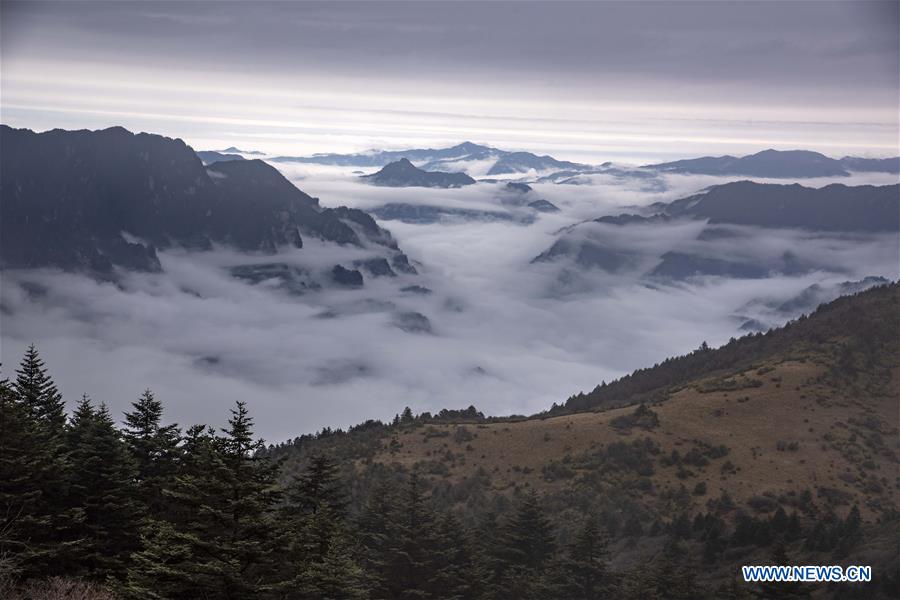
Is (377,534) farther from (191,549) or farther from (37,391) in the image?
(37,391)

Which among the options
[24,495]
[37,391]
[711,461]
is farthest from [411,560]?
[711,461]

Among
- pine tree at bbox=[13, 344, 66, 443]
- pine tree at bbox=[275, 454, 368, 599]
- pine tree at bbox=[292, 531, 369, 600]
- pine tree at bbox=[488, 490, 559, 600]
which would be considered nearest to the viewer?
pine tree at bbox=[275, 454, 368, 599]

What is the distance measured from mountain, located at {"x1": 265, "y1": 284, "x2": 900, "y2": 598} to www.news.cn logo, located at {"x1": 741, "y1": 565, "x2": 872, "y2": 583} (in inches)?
82.5

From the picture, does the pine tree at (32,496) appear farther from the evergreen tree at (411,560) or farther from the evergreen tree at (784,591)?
the evergreen tree at (784,591)

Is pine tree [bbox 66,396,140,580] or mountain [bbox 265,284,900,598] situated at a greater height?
pine tree [bbox 66,396,140,580]

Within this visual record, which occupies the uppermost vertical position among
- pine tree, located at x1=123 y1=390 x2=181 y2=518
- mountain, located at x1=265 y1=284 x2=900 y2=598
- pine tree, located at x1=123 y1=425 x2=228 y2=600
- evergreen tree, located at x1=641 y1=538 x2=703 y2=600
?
pine tree, located at x1=123 y1=425 x2=228 y2=600

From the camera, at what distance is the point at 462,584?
109 ft

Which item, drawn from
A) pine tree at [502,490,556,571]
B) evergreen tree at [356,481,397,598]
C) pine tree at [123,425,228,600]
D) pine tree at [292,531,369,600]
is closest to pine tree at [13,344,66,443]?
evergreen tree at [356,481,397,598]

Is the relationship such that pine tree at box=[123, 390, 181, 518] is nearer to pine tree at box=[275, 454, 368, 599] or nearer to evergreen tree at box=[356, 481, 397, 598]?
pine tree at box=[275, 454, 368, 599]

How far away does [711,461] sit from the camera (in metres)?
66.9

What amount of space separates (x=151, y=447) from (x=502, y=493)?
39380 mm

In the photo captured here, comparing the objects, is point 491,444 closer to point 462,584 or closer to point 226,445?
point 462,584

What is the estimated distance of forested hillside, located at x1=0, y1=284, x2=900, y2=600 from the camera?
752 inches

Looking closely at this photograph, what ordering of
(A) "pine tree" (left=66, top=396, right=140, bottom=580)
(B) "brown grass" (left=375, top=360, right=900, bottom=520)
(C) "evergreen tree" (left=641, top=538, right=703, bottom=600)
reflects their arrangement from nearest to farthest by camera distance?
(A) "pine tree" (left=66, top=396, right=140, bottom=580), (C) "evergreen tree" (left=641, top=538, right=703, bottom=600), (B) "brown grass" (left=375, top=360, right=900, bottom=520)
